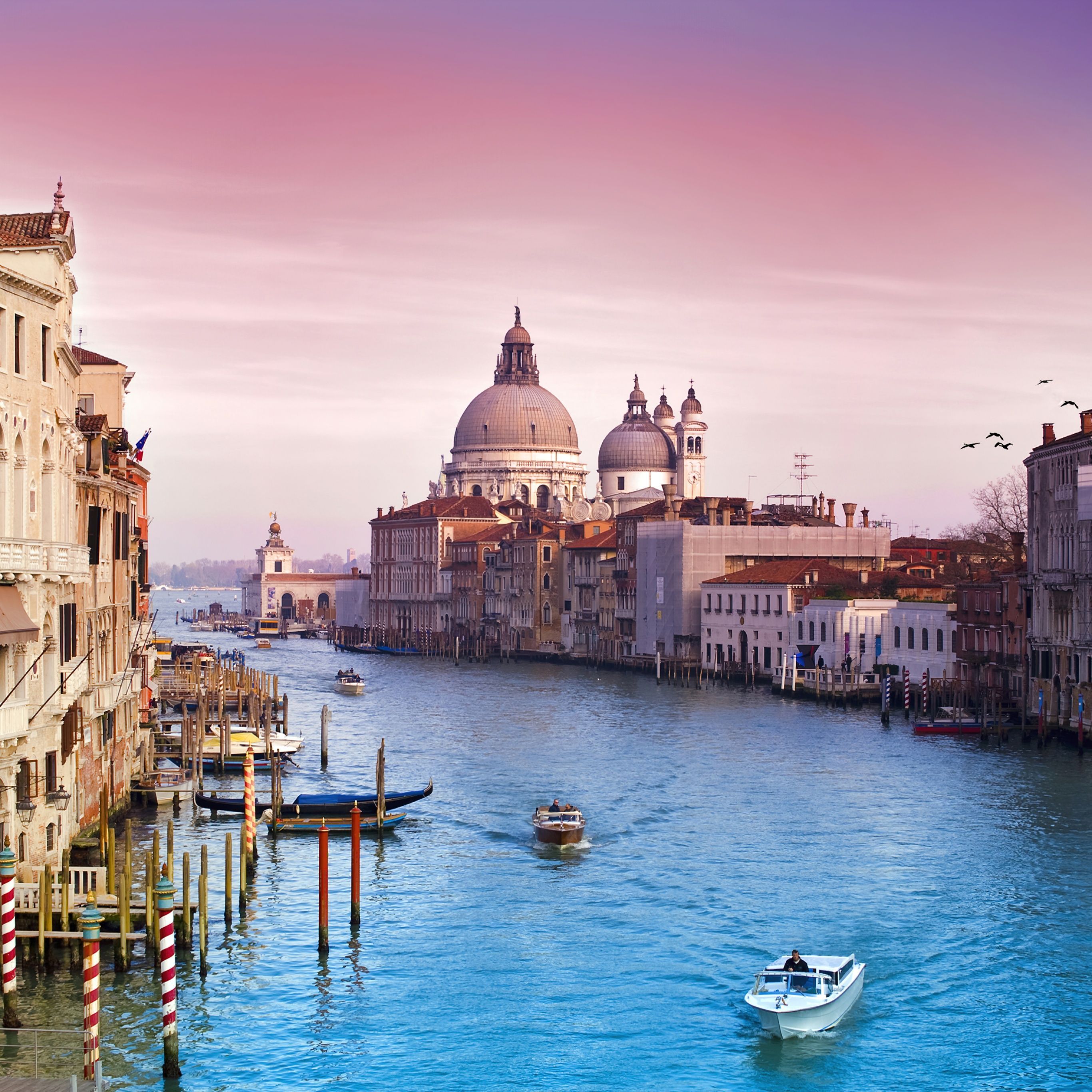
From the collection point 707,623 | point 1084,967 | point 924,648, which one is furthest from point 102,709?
point 707,623

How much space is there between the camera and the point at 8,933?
15703mm

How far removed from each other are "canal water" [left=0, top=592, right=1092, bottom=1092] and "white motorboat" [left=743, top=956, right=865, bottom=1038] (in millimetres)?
184

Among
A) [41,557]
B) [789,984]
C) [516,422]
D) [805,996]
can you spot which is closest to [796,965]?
[789,984]

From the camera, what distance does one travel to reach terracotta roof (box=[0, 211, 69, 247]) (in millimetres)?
18141

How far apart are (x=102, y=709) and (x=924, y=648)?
32.0 meters

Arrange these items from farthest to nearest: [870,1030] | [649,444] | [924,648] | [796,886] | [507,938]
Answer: [649,444] < [924,648] < [796,886] < [507,938] < [870,1030]

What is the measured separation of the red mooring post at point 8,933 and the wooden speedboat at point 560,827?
10.9 metres

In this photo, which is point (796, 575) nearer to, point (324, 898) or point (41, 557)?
point (324, 898)

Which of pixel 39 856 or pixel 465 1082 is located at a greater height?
pixel 39 856

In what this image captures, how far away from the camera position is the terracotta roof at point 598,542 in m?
79.7

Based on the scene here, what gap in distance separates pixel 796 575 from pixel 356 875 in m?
41.7

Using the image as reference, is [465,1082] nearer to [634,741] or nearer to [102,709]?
[102,709]

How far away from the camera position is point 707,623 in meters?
66.2

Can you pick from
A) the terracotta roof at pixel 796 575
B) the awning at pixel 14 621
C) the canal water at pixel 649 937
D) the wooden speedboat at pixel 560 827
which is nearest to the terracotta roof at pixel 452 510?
the terracotta roof at pixel 796 575
